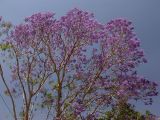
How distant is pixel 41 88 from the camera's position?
27.9 m

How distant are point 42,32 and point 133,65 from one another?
4.84 metres

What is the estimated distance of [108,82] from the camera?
1027 inches

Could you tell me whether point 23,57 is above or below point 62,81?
above

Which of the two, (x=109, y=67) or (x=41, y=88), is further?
(x=41, y=88)

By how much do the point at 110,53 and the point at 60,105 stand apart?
3678 mm

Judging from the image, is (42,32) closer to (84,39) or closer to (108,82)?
(84,39)

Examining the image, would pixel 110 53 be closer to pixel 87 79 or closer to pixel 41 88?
pixel 87 79

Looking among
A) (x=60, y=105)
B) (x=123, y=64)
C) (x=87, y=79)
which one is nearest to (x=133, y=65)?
(x=123, y=64)

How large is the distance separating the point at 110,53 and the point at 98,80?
1.52 meters

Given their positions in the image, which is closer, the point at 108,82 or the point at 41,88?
the point at 108,82

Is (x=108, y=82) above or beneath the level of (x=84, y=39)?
beneath

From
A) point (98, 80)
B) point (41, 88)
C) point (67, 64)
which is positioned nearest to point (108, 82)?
point (98, 80)

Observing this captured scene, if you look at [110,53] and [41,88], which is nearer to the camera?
[110,53]

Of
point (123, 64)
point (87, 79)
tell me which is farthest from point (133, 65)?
point (87, 79)
